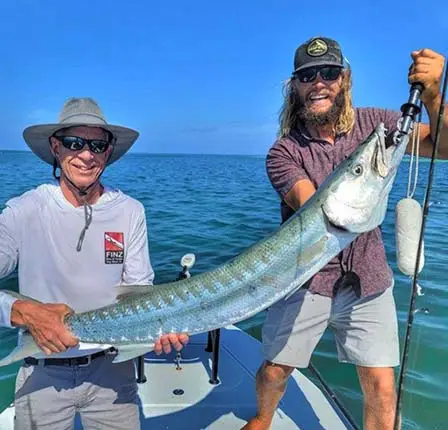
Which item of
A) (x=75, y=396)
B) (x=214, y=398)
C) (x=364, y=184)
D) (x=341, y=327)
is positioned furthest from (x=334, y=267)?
(x=75, y=396)

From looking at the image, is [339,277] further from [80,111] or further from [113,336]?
[80,111]

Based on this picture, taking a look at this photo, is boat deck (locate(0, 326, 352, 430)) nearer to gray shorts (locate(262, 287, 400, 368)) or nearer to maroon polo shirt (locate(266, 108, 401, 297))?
gray shorts (locate(262, 287, 400, 368))

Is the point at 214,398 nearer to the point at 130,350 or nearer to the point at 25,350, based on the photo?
the point at 130,350

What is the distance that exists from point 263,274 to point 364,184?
0.68m

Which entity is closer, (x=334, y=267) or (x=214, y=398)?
(x=334, y=267)

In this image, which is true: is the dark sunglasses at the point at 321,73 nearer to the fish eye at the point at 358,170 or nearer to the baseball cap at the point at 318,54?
the baseball cap at the point at 318,54

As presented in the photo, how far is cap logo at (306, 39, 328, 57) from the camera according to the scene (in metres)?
3.15

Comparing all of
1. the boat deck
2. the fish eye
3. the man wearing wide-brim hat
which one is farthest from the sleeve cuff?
the fish eye

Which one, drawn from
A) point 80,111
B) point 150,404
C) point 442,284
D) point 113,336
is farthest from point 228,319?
point 442,284

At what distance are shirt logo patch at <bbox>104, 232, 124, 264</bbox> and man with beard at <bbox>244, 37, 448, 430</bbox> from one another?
3.49ft

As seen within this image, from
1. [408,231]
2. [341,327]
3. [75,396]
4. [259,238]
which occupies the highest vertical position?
[408,231]

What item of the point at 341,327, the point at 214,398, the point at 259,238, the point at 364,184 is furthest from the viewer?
the point at 259,238

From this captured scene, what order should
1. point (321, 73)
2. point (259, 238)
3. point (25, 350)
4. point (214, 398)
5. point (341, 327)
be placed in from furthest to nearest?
1. point (259, 238)
2. point (214, 398)
3. point (341, 327)
4. point (321, 73)
5. point (25, 350)

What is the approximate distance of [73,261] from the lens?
108 inches
